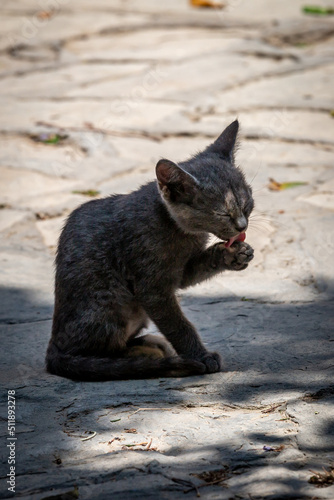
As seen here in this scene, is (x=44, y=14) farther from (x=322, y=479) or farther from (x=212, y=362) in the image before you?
(x=322, y=479)

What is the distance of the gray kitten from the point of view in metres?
3.62

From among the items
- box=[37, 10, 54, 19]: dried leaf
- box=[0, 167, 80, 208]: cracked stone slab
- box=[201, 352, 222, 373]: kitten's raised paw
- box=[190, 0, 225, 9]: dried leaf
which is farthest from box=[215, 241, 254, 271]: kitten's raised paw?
box=[190, 0, 225, 9]: dried leaf

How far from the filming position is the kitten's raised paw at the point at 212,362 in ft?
11.8

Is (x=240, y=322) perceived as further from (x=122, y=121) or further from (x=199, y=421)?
(x=122, y=121)

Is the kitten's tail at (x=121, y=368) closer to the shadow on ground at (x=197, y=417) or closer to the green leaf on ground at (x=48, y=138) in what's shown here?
the shadow on ground at (x=197, y=417)

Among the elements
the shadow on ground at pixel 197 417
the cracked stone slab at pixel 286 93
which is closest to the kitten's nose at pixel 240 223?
the shadow on ground at pixel 197 417

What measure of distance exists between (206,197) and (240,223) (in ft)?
0.75

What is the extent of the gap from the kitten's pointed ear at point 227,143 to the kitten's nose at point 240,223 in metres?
0.57

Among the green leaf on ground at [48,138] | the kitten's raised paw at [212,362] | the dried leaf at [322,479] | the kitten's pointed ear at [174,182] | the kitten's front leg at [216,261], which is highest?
the kitten's pointed ear at [174,182]

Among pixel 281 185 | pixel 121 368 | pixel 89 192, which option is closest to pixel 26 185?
pixel 89 192

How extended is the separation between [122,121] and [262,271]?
3.65 m

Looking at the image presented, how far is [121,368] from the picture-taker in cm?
357

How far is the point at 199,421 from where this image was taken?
9.86ft

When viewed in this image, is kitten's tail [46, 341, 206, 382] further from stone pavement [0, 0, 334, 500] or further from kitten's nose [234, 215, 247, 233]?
kitten's nose [234, 215, 247, 233]
